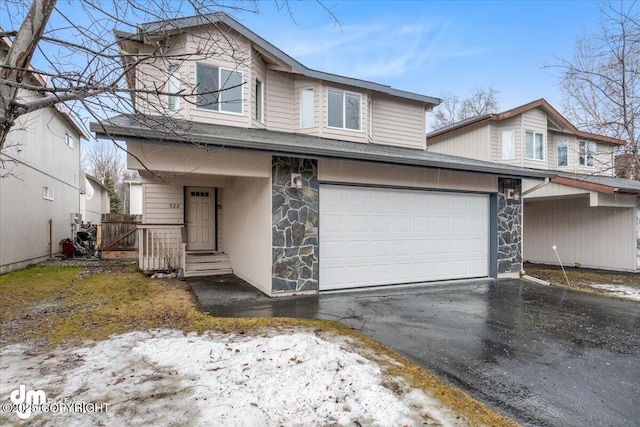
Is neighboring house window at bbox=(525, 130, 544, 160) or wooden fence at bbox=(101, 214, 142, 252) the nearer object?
neighboring house window at bbox=(525, 130, 544, 160)

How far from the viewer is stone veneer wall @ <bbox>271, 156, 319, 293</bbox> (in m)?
6.89

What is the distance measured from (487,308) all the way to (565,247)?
963 cm

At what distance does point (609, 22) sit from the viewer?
7488mm

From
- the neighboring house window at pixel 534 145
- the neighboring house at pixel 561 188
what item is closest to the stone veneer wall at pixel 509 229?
the neighboring house at pixel 561 188

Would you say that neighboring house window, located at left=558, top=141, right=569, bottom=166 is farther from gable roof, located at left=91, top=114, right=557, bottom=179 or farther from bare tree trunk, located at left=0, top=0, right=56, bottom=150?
bare tree trunk, located at left=0, top=0, right=56, bottom=150

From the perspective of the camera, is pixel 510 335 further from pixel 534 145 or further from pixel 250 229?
pixel 534 145

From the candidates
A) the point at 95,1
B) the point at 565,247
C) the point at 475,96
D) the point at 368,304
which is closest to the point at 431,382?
the point at 368,304

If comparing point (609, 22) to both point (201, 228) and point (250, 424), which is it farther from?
point (201, 228)

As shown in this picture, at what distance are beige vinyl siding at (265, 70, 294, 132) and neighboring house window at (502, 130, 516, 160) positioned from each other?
960cm

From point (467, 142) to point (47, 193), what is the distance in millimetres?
16792

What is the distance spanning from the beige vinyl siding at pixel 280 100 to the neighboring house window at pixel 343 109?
3.72ft
